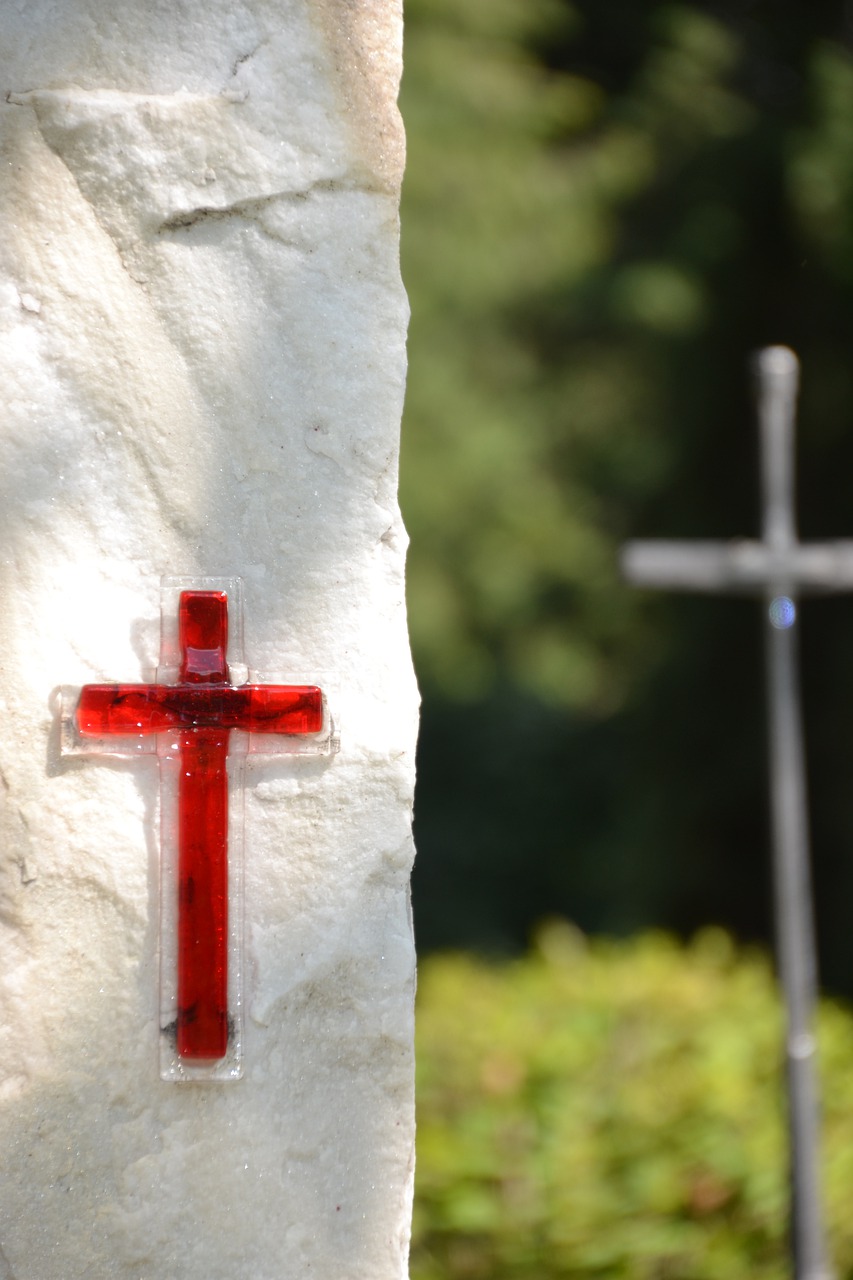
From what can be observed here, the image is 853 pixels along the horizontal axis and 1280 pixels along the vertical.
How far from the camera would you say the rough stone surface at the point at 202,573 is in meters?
0.93

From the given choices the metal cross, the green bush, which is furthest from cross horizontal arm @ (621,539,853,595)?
the green bush

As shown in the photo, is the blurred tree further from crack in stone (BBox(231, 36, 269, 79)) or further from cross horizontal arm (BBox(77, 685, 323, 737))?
crack in stone (BBox(231, 36, 269, 79))

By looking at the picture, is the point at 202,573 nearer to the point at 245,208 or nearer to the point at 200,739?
the point at 200,739

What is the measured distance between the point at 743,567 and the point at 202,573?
5.35ft

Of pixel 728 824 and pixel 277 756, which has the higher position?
pixel 277 756

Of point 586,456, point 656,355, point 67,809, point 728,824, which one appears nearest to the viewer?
point 67,809

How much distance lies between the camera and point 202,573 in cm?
96

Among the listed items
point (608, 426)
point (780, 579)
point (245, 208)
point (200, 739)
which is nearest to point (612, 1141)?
point (780, 579)

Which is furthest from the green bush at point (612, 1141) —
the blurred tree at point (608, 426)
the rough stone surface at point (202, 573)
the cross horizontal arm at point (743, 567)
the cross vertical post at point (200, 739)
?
the blurred tree at point (608, 426)

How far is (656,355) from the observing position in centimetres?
630

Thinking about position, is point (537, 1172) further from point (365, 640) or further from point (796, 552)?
point (365, 640)

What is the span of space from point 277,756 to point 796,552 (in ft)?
5.35

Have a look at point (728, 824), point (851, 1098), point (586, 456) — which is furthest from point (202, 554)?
point (586, 456)

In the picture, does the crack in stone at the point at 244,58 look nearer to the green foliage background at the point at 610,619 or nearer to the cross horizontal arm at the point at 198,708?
the cross horizontal arm at the point at 198,708
